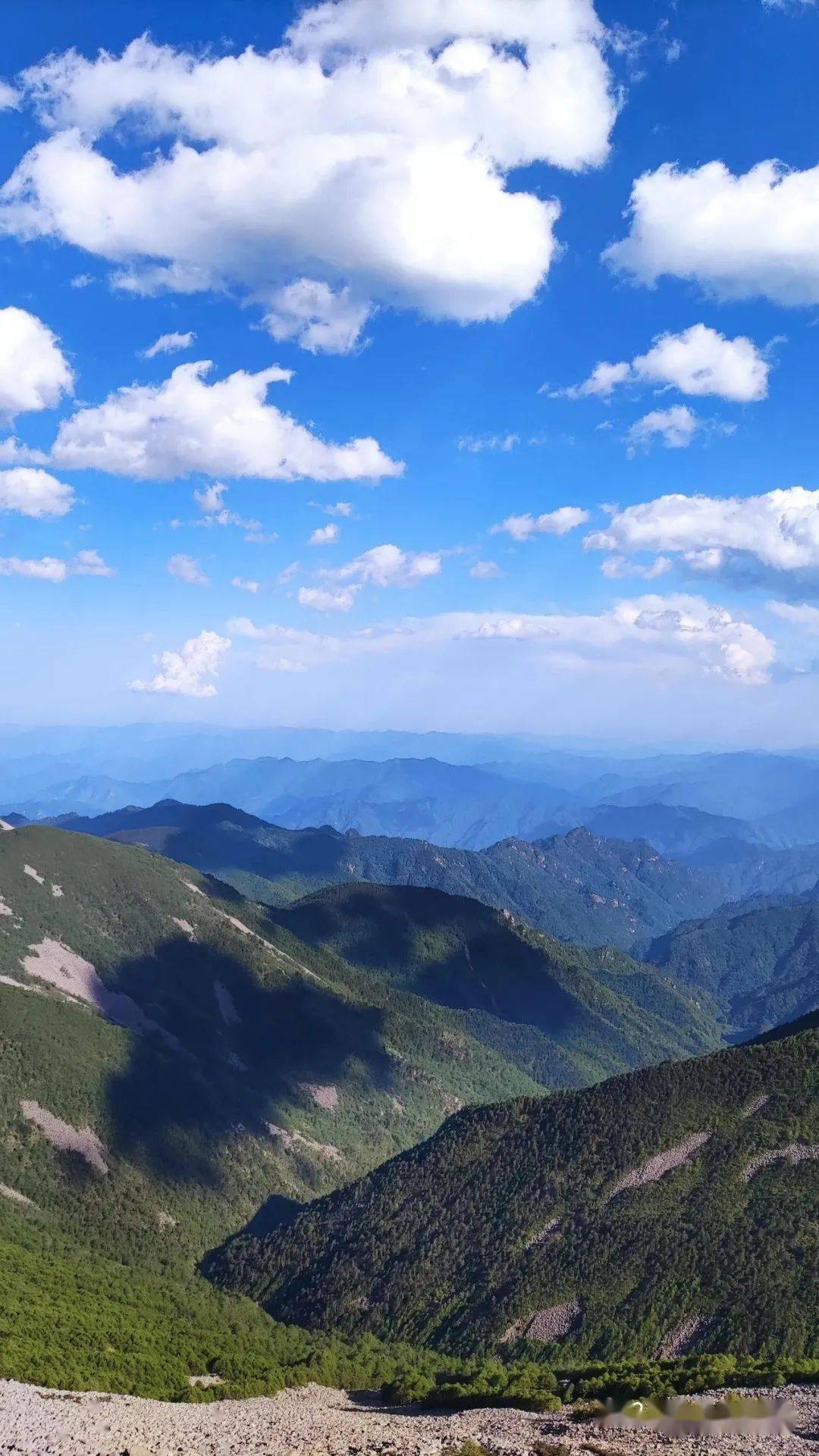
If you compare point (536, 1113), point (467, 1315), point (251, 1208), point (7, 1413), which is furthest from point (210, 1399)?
point (251, 1208)

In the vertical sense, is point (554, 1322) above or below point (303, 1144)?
above

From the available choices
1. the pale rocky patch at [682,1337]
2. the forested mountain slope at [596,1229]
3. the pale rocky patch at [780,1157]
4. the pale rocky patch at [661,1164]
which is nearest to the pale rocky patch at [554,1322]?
the forested mountain slope at [596,1229]

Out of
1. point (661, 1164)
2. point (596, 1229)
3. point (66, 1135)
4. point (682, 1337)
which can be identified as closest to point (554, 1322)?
point (596, 1229)

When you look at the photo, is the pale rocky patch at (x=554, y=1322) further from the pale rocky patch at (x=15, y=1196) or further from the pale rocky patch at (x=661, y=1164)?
the pale rocky patch at (x=15, y=1196)

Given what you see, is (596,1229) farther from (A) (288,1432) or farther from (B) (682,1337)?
(A) (288,1432)

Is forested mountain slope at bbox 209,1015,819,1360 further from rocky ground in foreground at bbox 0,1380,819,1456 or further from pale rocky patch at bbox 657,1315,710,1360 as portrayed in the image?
rocky ground in foreground at bbox 0,1380,819,1456

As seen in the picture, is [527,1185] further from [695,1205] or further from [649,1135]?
[695,1205]
